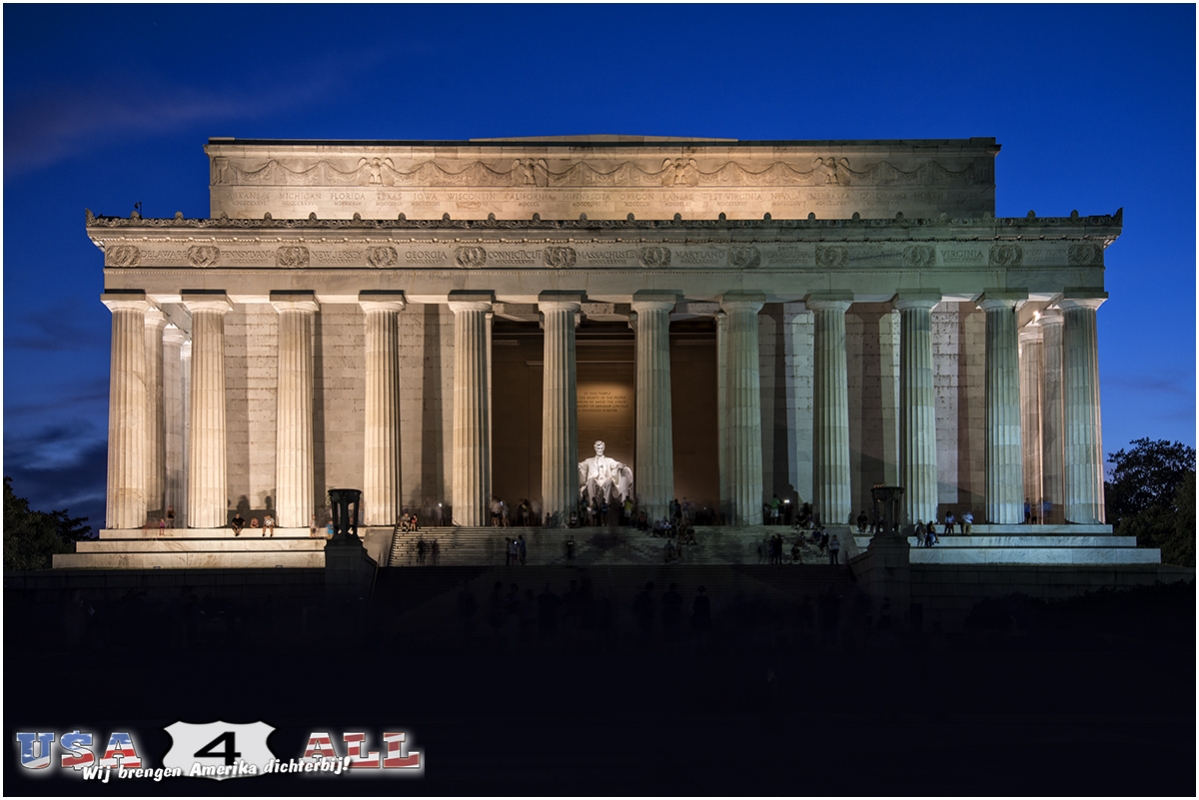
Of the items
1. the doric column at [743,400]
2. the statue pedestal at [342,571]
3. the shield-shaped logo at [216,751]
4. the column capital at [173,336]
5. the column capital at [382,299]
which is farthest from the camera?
the column capital at [173,336]

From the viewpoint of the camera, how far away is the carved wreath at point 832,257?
192ft

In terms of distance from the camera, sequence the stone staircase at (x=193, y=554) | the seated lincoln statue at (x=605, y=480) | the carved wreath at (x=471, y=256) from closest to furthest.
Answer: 1. the stone staircase at (x=193, y=554)
2. the carved wreath at (x=471, y=256)
3. the seated lincoln statue at (x=605, y=480)

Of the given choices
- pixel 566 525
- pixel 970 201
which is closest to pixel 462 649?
pixel 566 525

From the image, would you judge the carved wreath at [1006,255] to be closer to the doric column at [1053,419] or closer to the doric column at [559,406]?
the doric column at [1053,419]

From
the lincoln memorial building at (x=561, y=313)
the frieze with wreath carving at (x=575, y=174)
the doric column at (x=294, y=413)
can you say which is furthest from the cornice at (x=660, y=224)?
the frieze with wreath carving at (x=575, y=174)

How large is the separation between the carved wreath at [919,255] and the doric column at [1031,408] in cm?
661

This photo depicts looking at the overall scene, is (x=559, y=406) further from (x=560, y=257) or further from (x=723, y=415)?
(x=723, y=415)

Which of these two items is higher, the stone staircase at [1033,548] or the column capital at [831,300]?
the column capital at [831,300]

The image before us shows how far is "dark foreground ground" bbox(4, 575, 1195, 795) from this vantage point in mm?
22891

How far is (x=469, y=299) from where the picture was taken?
58.1 meters

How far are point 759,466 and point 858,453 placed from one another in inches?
294

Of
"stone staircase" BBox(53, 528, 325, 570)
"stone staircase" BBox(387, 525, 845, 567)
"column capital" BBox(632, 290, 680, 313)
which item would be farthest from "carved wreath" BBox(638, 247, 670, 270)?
"stone staircase" BBox(53, 528, 325, 570)

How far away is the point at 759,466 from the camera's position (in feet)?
190

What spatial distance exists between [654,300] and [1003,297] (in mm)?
15010
